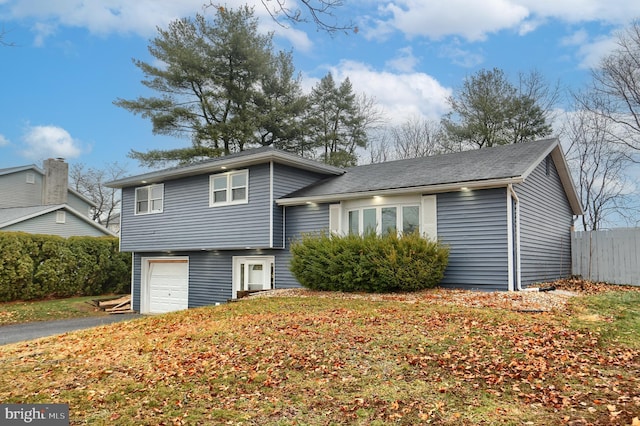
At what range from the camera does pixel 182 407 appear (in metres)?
4.58

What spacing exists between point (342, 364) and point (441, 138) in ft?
78.0

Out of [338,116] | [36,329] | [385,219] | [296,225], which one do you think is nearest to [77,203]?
[338,116]

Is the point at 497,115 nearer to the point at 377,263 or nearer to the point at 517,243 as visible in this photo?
the point at 517,243

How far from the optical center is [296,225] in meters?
14.9

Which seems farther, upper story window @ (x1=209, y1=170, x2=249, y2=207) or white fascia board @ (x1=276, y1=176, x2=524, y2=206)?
upper story window @ (x1=209, y1=170, x2=249, y2=207)

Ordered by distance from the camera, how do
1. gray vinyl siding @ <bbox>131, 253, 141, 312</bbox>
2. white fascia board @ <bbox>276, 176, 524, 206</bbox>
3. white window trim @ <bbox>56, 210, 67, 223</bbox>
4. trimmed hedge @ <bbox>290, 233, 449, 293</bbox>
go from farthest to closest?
white window trim @ <bbox>56, 210, 67, 223</bbox> → gray vinyl siding @ <bbox>131, 253, 141, 312</bbox> → trimmed hedge @ <bbox>290, 233, 449, 293</bbox> → white fascia board @ <bbox>276, 176, 524, 206</bbox>

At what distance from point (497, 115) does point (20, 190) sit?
1159 inches

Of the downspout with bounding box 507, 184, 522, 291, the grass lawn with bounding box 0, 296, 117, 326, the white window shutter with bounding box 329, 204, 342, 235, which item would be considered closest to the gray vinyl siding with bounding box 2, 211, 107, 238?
the grass lawn with bounding box 0, 296, 117, 326

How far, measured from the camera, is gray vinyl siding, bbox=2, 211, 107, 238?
23339 mm

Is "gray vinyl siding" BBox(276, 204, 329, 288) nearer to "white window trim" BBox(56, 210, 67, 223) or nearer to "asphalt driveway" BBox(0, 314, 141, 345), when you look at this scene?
"asphalt driveway" BBox(0, 314, 141, 345)

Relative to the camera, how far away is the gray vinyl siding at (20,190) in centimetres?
2826

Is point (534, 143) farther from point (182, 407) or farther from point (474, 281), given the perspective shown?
point (182, 407)

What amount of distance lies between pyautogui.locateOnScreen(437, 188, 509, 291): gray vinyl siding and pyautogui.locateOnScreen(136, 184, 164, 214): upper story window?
11144 millimetres

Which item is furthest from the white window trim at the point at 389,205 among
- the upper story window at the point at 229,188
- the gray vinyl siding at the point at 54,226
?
the gray vinyl siding at the point at 54,226
